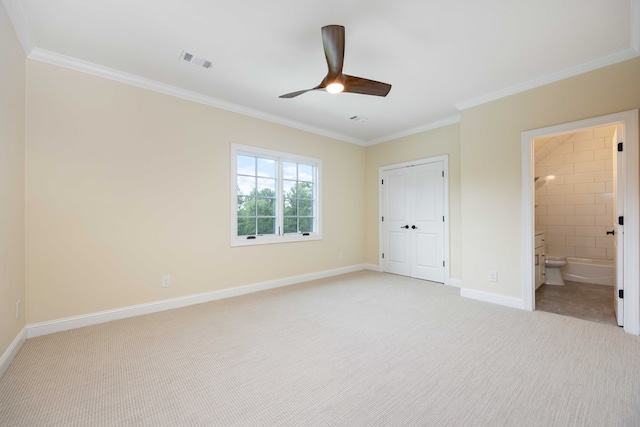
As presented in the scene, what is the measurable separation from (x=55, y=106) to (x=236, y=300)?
2.79 meters

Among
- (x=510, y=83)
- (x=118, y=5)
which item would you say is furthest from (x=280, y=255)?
(x=510, y=83)

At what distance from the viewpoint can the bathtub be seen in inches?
170

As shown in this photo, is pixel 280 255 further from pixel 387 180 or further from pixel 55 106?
pixel 55 106

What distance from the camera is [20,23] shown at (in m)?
2.19

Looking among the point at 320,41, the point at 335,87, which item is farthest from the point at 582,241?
the point at 320,41

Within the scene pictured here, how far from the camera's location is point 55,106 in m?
2.67

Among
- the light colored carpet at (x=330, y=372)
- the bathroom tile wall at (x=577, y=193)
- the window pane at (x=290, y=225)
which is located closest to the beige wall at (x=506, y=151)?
the light colored carpet at (x=330, y=372)

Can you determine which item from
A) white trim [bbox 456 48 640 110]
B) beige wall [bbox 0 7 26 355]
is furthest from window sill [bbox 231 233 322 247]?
white trim [bbox 456 48 640 110]

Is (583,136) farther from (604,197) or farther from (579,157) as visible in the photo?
(604,197)

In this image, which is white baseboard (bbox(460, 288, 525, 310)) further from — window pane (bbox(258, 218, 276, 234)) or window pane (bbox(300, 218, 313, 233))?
window pane (bbox(258, 218, 276, 234))

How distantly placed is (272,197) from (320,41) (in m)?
2.42

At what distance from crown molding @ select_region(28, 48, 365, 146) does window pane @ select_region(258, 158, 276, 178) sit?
2.05 feet

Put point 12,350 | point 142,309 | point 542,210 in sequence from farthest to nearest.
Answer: point 542,210 < point 142,309 < point 12,350

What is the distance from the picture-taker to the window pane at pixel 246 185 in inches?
159
